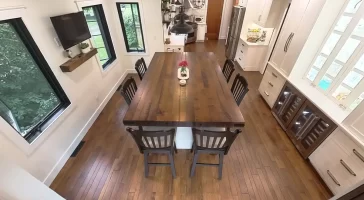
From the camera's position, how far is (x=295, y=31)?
233cm

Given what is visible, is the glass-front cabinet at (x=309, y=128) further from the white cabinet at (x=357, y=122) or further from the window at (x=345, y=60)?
the window at (x=345, y=60)

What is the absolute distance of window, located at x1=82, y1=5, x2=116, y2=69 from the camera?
2.91 meters

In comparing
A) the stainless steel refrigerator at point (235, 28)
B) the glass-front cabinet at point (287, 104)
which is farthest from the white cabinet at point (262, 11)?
the glass-front cabinet at point (287, 104)

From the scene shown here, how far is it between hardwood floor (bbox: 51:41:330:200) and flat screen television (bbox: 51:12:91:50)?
4.80 feet

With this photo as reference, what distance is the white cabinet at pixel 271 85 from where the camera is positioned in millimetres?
2734

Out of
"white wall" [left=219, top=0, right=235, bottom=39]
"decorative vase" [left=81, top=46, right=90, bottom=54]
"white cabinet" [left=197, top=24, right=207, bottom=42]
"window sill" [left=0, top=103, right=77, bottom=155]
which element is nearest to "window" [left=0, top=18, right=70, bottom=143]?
"window sill" [left=0, top=103, right=77, bottom=155]

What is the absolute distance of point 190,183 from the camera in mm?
1880

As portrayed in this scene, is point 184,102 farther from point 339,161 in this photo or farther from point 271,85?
point 271,85

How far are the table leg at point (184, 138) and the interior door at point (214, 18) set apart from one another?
635 centimetres

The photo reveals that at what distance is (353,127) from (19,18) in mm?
3644

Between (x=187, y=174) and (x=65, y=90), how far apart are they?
6.76 ft

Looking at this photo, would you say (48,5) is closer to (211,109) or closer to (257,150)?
(211,109)

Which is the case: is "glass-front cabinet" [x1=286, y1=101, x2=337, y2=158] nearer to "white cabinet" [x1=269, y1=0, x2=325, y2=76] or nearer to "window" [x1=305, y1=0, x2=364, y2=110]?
"window" [x1=305, y1=0, x2=364, y2=110]

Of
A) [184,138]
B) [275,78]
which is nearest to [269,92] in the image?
[275,78]
